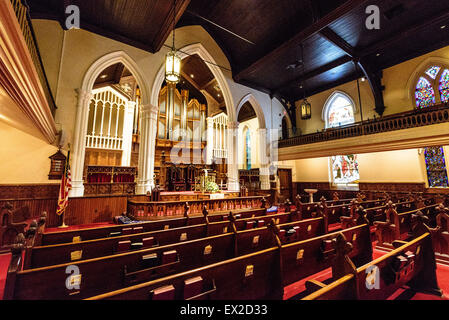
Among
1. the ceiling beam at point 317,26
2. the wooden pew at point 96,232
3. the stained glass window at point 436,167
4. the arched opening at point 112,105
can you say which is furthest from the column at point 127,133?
the stained glass window at point 436,167

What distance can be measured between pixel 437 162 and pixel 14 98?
12.0 m

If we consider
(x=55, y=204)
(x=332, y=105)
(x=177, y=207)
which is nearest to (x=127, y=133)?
(x=55, y=204)

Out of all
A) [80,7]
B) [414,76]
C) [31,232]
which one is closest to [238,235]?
[31,232]

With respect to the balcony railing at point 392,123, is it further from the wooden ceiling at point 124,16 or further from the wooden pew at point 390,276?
the wooden ceiling at point 124,16

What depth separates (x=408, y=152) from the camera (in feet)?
27.1

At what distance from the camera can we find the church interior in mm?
1615

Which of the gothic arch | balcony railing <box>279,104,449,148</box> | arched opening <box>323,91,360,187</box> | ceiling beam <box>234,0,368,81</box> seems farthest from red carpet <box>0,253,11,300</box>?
the gothic arch

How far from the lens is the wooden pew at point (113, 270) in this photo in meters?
1.28

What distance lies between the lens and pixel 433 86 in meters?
7.74

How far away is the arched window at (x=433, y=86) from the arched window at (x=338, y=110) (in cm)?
242

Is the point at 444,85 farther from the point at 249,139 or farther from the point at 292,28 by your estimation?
the point at 249,139

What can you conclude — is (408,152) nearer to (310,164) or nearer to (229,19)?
(310,164)

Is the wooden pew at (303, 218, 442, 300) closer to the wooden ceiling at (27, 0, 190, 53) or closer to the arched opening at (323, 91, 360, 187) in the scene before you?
the wooden ceiling at (27, 0, 190, 53)

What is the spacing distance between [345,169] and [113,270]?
37.9ft
